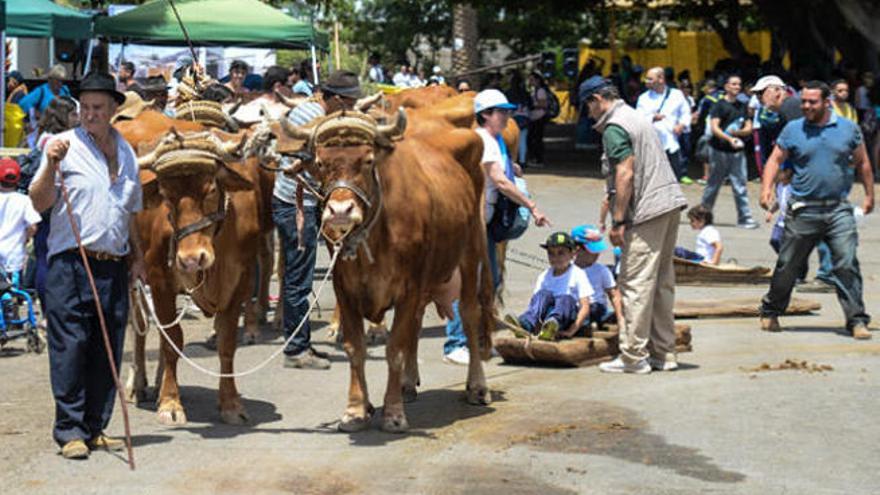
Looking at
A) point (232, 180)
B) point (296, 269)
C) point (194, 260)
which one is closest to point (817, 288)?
point (296, 269)

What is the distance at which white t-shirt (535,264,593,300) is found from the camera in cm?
1334

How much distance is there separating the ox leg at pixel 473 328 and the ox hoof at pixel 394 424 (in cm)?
123

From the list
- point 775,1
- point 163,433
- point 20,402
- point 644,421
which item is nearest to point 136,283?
point 163,433

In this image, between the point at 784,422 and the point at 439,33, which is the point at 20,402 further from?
the point at 439,33

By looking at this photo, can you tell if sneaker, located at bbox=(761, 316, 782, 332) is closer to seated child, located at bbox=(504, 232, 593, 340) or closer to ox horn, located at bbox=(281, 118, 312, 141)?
seated child, located at bbox=(504, 232, 593, 340)

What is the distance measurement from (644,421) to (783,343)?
3.81 metres

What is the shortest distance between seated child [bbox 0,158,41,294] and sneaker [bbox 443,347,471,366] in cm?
377

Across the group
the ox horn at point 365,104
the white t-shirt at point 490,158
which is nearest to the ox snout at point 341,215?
the ox horn at point 365,104

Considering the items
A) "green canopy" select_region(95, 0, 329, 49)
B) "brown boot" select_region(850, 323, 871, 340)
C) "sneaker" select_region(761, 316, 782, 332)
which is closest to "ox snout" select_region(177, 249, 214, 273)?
"sneaker" select_region(761, 316, 782, 332)

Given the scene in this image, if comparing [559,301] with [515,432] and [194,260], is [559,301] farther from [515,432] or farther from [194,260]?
[194,260]

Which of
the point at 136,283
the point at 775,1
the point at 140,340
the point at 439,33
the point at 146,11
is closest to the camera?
the point at 136,283

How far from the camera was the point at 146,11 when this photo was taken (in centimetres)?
2183

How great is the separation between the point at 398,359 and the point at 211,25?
1263cm

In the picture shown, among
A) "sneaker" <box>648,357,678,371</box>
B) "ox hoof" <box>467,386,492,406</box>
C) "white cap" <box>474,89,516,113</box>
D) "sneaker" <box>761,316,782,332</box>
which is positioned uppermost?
"white cap" <box>474,89,516,113</box>
